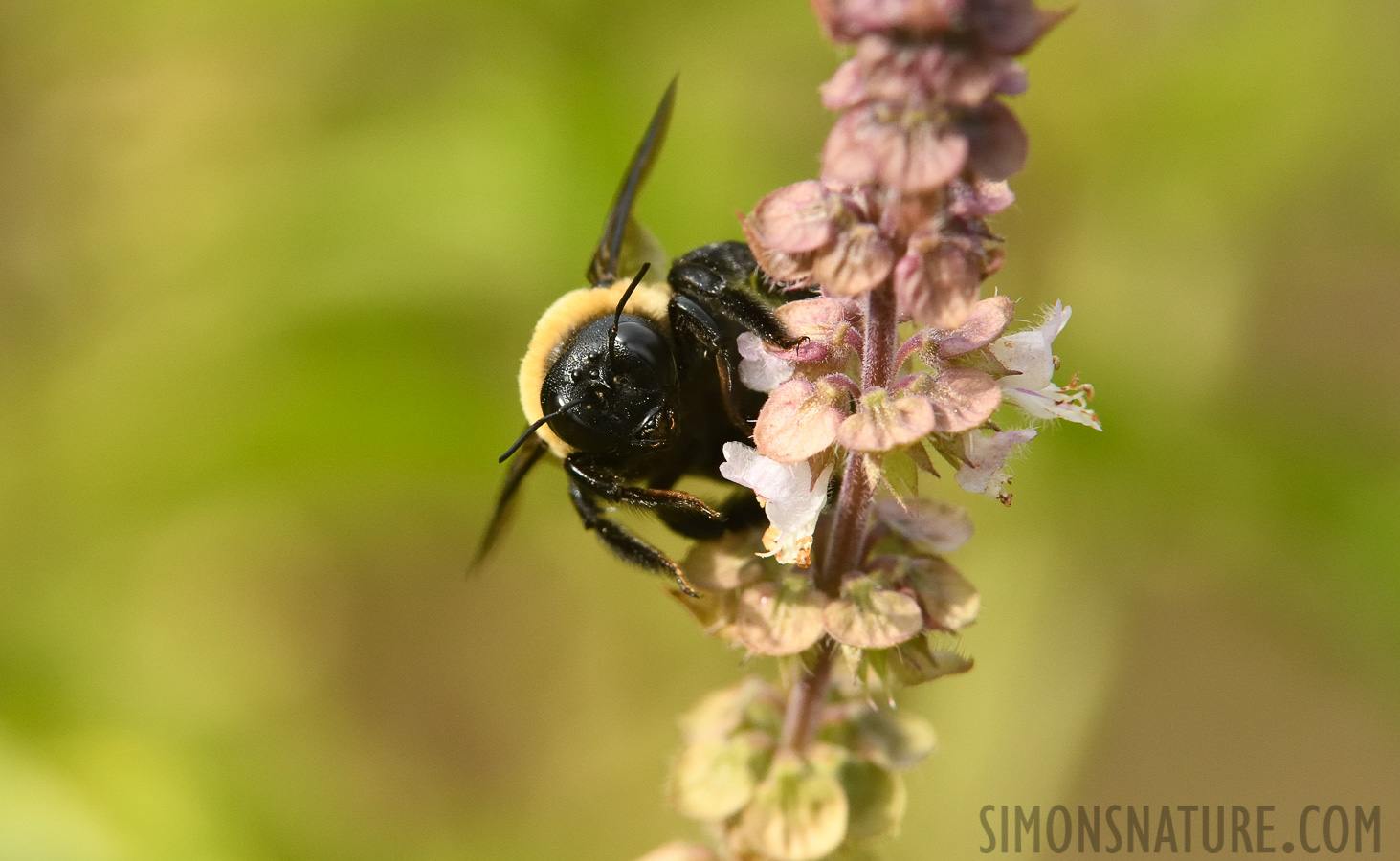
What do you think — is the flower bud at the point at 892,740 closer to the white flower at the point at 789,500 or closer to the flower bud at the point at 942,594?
the flower bud at the point at 942,594

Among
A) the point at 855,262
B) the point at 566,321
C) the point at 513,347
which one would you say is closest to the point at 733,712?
the point at 566,321

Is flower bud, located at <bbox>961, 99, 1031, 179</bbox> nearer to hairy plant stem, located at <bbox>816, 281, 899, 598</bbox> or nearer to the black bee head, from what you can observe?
hairy plant stem, located at <bbox>816, 281, 899, 598</bbox>

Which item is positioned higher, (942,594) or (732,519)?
(732,519)

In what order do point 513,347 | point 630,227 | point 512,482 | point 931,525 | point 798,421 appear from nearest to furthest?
point 798,421
point 931,525
point 512,482
point 630,227
point 513,347

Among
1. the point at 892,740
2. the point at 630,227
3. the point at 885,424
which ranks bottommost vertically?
the point at 892,740

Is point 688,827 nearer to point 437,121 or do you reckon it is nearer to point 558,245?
point 558,245

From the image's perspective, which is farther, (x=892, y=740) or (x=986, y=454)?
(x=892, y=740)

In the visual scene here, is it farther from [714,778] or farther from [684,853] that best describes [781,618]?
[684,853]

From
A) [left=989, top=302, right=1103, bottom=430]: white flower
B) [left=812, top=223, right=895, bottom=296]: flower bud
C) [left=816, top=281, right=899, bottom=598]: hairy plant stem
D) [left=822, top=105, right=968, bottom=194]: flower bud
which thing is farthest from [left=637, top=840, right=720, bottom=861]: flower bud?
[left=822, top=105, right=968, bottom=194]: flower bud
